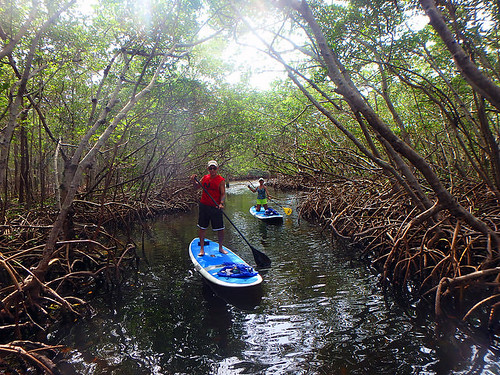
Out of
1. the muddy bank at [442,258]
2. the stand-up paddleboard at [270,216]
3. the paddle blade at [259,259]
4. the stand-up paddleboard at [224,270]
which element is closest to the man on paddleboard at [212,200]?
the stand-up paddleboard at [224,270]

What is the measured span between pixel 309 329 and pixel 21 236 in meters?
5.56

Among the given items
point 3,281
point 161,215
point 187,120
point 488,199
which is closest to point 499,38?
point 488,199

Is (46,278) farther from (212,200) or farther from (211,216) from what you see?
(212,200)

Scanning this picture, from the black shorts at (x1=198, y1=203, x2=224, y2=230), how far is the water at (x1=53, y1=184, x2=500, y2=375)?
3.49ft

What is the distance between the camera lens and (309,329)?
3.53 meters

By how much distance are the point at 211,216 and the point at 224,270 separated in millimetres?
1391

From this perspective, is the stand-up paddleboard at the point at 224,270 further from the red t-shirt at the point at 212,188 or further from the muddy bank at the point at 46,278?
the muddy bank at the point at 46,278

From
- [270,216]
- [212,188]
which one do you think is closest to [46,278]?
[212,188]

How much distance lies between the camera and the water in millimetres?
2887

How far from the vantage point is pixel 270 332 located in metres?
3.50

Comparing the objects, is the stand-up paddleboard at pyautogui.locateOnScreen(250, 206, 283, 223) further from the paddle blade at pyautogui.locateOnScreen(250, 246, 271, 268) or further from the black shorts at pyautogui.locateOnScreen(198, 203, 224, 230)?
the black shorts at pyautogui.locateOnScreen(198, 203, 224, 230)

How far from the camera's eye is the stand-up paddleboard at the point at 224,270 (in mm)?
4344

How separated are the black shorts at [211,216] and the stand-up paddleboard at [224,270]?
2.01 feet

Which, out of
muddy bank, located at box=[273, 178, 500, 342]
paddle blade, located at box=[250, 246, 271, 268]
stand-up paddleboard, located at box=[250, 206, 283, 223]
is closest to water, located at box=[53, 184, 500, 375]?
paddle blade, located at box=[250, 246, 271, 268]
